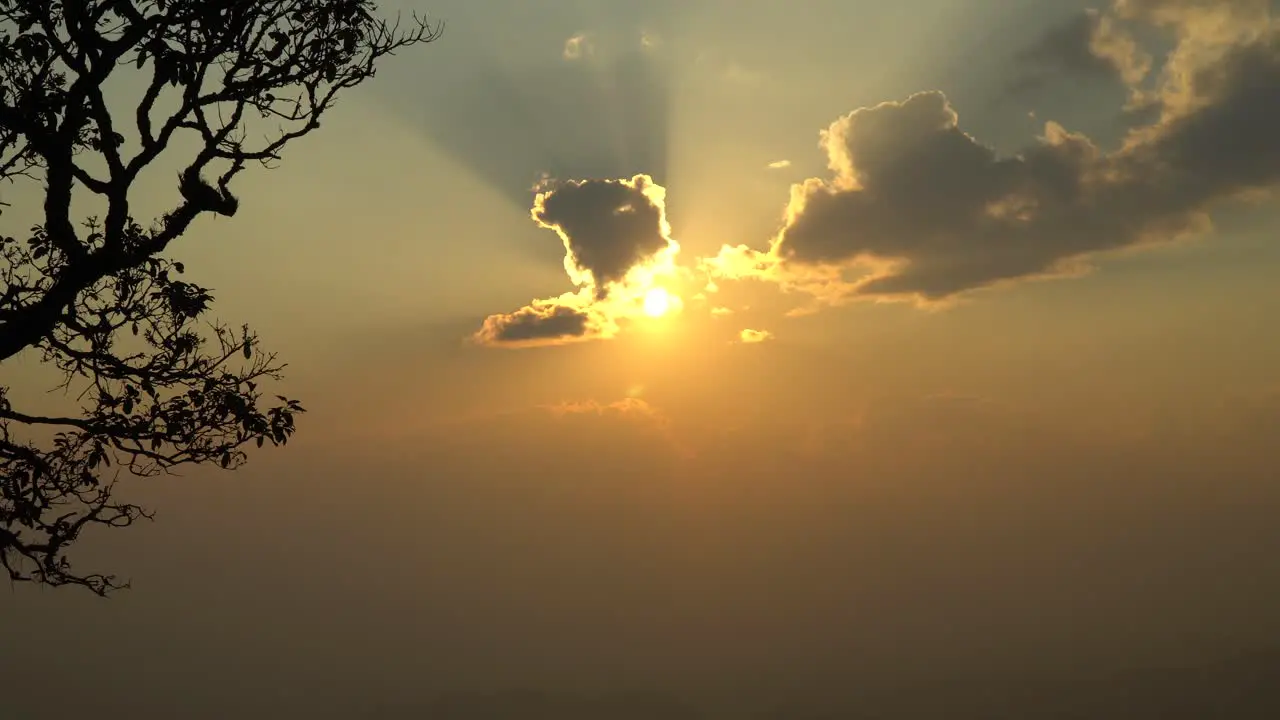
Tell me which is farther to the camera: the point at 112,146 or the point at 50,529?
the point at 50,529

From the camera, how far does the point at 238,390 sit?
1418 centimetres

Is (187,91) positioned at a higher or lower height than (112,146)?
higher

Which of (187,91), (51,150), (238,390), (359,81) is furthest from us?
(359,81)

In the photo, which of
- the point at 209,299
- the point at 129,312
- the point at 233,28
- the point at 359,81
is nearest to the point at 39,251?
the point at 129,312

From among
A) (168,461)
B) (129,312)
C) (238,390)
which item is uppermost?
(129,312)

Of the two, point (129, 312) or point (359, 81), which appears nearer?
point (129, 312)

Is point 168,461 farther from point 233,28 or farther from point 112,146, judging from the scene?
point 233,28

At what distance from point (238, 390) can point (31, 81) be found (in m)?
5.11

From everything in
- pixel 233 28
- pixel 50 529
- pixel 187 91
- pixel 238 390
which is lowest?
pixel 50 529

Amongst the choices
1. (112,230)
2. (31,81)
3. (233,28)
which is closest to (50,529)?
(112,230)

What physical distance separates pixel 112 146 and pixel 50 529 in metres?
5.39

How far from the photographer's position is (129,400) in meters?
13.6

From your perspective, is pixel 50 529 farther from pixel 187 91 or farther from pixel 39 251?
pixel 187 91

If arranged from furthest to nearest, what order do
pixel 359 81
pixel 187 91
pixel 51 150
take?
pixel 359 81 < pixel 187 91 < pixel 51 150
